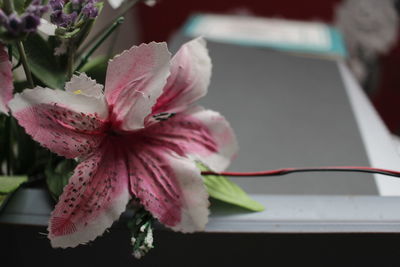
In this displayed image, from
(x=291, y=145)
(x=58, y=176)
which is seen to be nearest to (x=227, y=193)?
(x=58, y=176)

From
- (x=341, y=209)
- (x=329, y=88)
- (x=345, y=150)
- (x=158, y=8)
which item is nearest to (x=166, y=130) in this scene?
(x=341, y=209)

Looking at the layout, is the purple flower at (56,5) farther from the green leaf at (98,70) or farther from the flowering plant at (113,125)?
the green leaf at (98,70)

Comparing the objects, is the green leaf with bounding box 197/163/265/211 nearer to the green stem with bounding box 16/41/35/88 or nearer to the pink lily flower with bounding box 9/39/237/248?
the pink lily flower with bounding box 9/39/237/248

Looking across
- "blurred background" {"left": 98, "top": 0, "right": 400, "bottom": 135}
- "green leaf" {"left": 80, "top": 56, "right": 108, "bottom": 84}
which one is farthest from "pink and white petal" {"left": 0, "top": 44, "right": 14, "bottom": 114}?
"blurred background" {"left": 98, "top": 0, "right": 400, "bottom": 135}

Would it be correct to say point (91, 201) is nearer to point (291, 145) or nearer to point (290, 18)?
point (291, 145)

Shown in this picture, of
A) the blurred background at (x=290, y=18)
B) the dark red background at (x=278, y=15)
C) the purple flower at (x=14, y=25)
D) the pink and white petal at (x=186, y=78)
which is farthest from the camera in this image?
the dark red background at (x=278, y=15)

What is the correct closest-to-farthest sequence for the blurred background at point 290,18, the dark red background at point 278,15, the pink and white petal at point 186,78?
the pink and white petal at point 186,78 → the blurred background at point 290,18 → the dark red background at point 278,15

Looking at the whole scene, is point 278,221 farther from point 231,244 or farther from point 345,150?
point 345,150

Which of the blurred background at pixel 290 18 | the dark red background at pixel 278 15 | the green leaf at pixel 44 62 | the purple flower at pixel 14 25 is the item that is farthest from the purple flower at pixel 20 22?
the dark red background at pixel 278 15
